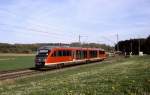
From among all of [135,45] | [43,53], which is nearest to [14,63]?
[43,53]

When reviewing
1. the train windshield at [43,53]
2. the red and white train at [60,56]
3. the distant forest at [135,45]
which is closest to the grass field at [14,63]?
the train windshield at [43,53]

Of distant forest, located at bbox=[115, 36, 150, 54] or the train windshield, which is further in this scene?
distant forest, located at bbox=[115, 36, 150, 54]

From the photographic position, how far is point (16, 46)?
438 ft

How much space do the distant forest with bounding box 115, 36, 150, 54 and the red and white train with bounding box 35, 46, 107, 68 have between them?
3463 inches

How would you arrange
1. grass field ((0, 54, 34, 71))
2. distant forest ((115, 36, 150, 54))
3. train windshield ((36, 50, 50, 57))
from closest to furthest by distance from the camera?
1. train windshield ((36, 50, 50, 57))
2. grass field ((0, 54, 34, 71))
3. distant forest ((115, 36, 150, 54))

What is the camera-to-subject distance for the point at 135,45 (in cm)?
15438

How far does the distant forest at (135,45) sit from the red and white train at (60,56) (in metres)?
88.0

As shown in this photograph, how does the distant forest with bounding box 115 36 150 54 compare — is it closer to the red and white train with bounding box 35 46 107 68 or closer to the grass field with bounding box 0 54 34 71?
the grass field with bounding box 0 54 34 71

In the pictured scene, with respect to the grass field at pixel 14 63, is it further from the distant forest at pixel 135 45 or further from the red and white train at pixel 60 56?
the distant forest at pixel 135 45

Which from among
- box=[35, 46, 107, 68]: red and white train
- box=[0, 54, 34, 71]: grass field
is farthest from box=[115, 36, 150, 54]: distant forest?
box=[35, 46, 107, 68]: red and white train

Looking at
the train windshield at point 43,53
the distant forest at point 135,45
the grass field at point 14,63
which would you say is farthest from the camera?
the distant forest at point 135,45

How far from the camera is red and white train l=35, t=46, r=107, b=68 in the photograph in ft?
140

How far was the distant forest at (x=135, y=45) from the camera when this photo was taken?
14588 centimetres

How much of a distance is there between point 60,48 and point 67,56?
3447 mm
